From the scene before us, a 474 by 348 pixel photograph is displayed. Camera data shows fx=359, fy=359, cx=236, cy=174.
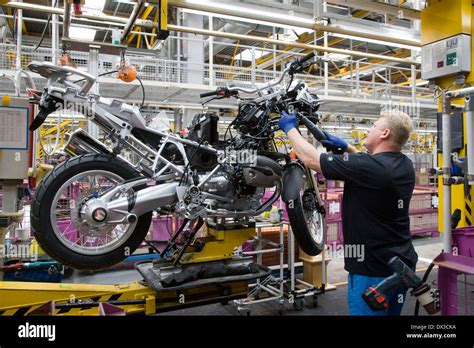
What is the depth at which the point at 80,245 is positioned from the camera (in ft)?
7.47

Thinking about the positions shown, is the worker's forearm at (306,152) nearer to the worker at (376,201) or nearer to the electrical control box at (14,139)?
the worker at (376,201)

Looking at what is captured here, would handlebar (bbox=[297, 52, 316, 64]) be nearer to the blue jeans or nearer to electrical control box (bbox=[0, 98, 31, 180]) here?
the blue jeans

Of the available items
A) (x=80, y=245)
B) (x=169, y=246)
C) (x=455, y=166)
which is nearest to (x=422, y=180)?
(x=455, y=166)

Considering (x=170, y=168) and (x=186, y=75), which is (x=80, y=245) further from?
(x=186, y=75)

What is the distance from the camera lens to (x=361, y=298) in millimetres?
1913

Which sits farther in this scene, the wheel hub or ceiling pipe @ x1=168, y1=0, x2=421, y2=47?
ceiling pipe @ x1=168, y1=0, x2=421, y2=47

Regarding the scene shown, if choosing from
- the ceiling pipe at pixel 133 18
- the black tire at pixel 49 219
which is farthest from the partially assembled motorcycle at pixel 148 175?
the ceiling pipe at pixel 133 18

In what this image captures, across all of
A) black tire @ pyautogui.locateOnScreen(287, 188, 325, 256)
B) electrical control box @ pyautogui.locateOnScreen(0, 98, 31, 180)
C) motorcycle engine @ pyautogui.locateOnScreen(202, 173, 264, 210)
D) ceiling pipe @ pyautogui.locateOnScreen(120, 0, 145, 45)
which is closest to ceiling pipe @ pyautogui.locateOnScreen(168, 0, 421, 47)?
ceiling pipe @ pyautogui.locateOnScreen(120, 0, 145, 45)

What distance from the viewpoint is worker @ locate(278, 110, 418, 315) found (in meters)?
1.84

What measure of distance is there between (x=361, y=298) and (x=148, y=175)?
1.48m

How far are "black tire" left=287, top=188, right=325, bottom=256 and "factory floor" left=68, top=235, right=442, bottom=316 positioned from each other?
58.5 inches

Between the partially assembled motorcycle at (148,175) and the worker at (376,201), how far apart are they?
593mm

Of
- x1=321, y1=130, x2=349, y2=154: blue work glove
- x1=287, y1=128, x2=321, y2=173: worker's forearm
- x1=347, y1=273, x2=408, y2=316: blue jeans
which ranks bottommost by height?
x1=347, y1=273, x2=408, y2=316: blue jeans

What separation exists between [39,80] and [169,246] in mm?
3850
